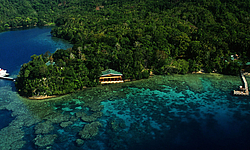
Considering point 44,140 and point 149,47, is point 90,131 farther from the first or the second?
point 149,47

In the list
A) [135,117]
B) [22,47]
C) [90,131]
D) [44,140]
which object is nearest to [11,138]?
[44,140]

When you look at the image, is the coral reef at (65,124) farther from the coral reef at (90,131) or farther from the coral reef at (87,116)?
the coral reef at (90,131)

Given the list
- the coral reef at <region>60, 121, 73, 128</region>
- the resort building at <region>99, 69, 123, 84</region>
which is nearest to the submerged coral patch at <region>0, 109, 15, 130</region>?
the coral reef at <region>60, 121, 73, 128</region>

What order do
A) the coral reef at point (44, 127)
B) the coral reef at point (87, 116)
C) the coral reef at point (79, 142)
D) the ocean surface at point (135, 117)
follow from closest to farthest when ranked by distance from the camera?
the coral reef at point (79, 142)
the ocean surface at point (135, 117)
the coral reef at point (44, 127)
the coral reef at point (87, 116)

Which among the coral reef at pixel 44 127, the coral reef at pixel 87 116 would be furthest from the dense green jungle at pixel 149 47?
the coral reef at pixel 44 127

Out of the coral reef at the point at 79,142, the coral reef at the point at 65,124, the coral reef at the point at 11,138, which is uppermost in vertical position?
the coral reef at the point at 65,124

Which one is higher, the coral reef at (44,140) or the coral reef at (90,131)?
the coral reef at (90,131)
